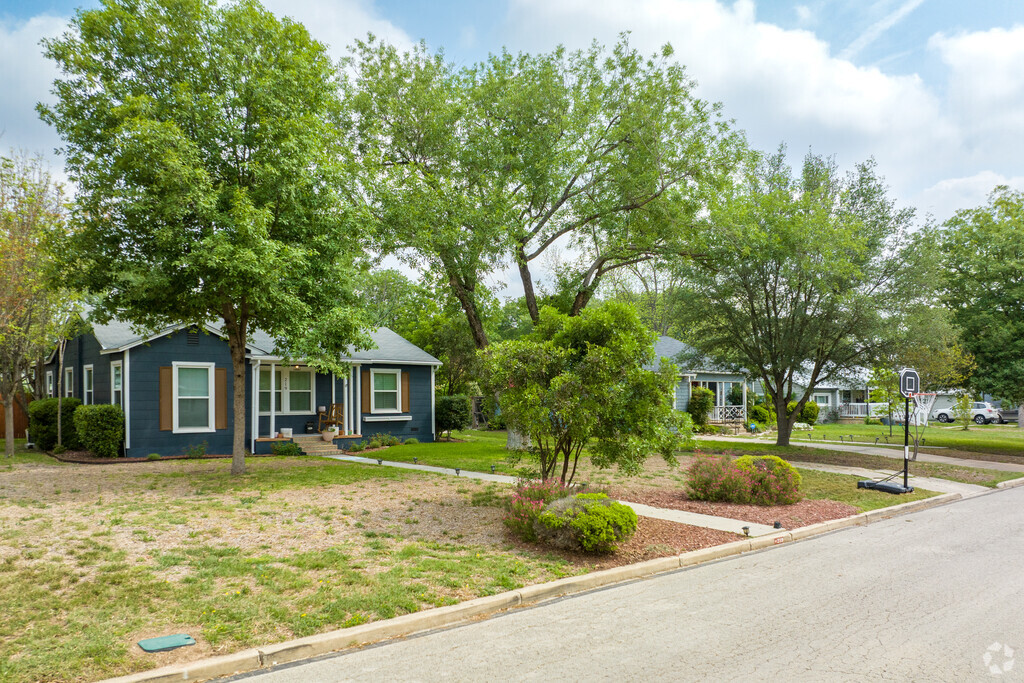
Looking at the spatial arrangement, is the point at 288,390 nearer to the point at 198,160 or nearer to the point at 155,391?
the point at 155,391

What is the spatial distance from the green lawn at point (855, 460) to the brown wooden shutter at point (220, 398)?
1332cm

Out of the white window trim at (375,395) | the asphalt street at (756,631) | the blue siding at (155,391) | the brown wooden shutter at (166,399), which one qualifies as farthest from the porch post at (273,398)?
the asphalt street at (756,631)

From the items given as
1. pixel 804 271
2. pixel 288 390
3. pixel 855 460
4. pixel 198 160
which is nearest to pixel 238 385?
pixel 198 160

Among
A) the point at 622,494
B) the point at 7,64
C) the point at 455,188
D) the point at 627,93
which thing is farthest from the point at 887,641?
the point at 7,64

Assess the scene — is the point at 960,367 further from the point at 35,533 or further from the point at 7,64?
the point at 7,64

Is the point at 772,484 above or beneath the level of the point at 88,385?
beneath

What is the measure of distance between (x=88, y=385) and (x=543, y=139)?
1584cm

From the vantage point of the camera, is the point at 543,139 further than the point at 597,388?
Yes

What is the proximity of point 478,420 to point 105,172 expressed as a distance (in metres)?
26.4

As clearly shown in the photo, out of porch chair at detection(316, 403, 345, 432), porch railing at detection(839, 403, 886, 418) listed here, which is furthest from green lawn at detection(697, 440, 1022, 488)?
porch railing at detection(839, 403, 886, 418)

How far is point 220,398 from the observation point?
754 inches

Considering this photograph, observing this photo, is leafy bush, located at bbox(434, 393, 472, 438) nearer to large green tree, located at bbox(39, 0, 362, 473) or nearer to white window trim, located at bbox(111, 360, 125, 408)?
white window trim, located at bbox(111, 360, 125, 408)

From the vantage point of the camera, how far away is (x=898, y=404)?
Answer: 58.9ft

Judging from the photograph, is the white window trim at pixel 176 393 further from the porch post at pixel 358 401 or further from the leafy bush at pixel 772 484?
the leafy bush at pixel 772 484
